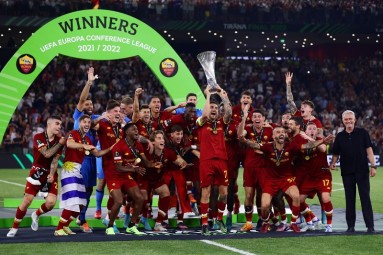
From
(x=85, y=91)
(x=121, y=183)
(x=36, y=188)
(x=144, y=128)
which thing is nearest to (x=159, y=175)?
(x=144, y=128)

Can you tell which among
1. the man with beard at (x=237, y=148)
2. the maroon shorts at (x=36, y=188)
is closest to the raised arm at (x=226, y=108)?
the man with beard at (x=237, y=148)

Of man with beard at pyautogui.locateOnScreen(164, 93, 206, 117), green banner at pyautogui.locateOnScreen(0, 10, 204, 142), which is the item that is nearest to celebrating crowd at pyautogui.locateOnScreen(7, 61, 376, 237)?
man with beard at pyautogui.locateOnScreen(164, 93, 206, 117)

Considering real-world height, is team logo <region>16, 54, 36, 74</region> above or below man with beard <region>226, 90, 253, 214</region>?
above

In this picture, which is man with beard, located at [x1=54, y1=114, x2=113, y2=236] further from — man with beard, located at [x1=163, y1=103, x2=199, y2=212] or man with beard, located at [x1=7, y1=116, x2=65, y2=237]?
man with beard, located at [x1=163, y1=103, x2=199, y2=212]

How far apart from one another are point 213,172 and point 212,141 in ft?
1.60

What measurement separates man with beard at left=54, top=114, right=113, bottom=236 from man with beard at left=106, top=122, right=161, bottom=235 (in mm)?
261

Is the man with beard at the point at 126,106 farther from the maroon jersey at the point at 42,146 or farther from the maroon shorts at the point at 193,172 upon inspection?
the maroon jersey at the point at 42,146

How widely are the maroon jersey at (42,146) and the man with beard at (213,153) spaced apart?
226 centimetres

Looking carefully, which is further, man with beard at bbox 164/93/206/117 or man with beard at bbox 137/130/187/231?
man with beard at bbox 164/93/206/117

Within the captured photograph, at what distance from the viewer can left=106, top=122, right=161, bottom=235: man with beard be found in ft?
44.1

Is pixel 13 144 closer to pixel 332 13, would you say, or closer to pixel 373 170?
pixel 332 13

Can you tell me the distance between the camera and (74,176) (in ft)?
44.5

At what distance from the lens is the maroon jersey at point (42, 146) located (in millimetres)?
13195

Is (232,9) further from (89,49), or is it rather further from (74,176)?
(74,176)
